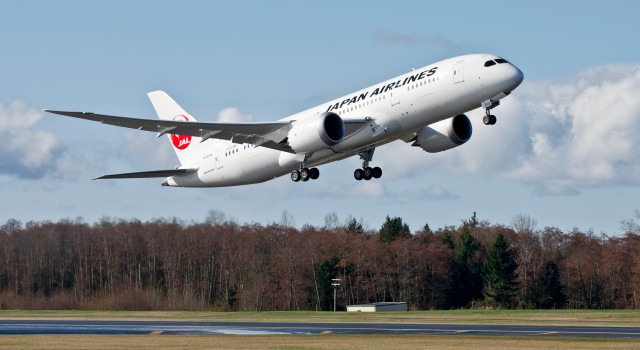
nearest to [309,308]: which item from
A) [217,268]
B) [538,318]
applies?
[217,268]

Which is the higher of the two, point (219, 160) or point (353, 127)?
point (353, 127)

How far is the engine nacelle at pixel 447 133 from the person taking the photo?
5753 cm

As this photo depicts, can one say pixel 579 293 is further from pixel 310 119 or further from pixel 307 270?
pixel 310 119

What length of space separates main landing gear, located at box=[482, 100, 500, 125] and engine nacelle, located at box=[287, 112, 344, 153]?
7.52m

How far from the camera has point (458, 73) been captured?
50.4 m

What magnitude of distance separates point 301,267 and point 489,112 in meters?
73.9

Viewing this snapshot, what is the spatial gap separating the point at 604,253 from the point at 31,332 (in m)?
87.9

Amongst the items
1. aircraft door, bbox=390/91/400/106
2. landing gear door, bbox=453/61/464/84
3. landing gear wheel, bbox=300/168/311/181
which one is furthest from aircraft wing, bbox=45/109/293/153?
landing gear door, bbox=453/61/464/84

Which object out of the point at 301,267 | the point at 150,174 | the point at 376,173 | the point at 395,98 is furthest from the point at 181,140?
the point at 301,267

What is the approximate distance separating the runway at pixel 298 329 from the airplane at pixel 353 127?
8.47 meters

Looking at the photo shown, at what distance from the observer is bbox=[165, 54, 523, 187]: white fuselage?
1972 inches

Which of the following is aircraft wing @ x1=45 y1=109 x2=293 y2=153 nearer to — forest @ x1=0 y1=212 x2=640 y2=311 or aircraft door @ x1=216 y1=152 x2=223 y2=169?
aircraft door @ x1=216 y1=152 x2=223 y2=169

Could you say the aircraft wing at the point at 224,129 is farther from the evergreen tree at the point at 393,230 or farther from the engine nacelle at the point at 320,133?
the evergreen tree at the point at 393,230

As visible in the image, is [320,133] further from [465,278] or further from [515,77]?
[465,278]
